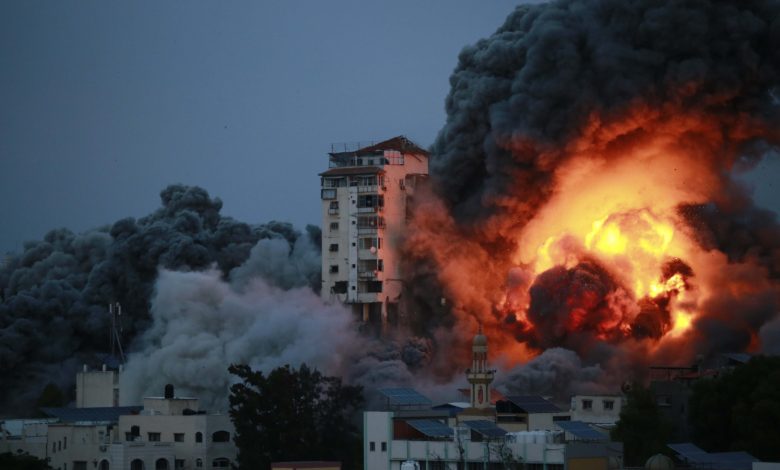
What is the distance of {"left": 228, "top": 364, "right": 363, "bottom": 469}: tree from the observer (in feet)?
331

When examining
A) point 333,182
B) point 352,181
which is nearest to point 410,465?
point 352,181

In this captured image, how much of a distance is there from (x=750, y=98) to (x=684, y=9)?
17.9 ft

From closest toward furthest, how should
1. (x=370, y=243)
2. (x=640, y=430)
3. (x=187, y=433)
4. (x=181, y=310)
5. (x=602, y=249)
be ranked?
(x=640, y=430) < (x=187, y=433) < (x=602, y=249) < (x=181, y=310) < (x=370, y=243)

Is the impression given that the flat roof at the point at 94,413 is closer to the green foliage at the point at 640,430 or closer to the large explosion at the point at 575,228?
the large explosion at the point at 575,228

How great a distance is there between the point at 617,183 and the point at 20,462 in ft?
112

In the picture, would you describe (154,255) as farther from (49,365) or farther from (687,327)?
(687,327)

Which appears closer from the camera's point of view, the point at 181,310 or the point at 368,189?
the point at 181,310

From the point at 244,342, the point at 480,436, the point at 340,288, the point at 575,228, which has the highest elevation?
the point at 575,228

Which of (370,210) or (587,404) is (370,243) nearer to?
(370,210)

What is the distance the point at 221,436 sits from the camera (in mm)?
105938

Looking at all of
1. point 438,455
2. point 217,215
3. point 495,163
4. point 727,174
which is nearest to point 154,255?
point 217,215

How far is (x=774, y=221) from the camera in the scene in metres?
118

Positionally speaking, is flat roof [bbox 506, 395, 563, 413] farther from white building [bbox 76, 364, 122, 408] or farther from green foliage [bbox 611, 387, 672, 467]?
white building [bbox 76, 364, 122, 408]

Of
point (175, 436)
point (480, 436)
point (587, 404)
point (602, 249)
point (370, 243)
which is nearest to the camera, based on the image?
point (480, 436)
